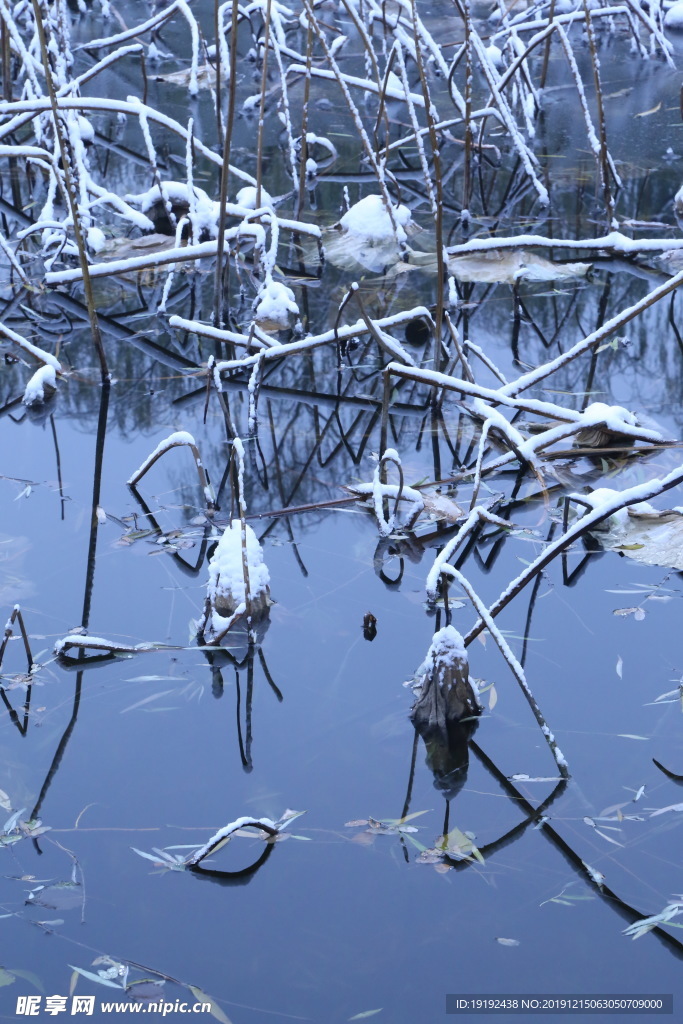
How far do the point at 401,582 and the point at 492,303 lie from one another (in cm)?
224

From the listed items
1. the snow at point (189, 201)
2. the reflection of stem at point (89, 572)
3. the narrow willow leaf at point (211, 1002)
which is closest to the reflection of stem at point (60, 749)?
the reflection of stem at point (89, 572)

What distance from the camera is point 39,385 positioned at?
3623mm

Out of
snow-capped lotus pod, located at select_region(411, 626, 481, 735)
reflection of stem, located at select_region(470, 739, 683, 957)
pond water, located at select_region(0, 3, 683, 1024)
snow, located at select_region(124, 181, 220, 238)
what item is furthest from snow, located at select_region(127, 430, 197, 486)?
snow, located at select_region(124, 181, 220, 238)

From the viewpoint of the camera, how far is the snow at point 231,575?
236 centimetres

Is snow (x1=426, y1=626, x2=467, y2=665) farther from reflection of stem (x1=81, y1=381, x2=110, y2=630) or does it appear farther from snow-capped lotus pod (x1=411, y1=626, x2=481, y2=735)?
reflection of stem (x1=81, y1=381, x2=110, y2=630)

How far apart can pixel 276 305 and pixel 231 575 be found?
1.87 metres

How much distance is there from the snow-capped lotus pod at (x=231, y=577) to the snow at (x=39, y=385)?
1525 millimetres

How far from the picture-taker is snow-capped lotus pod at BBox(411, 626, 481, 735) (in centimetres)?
201

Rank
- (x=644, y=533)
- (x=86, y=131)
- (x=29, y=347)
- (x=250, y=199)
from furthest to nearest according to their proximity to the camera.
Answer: (x=86, y=131) → (x=250, y=199) → (x=29, y=347) → (x=644, y=533)

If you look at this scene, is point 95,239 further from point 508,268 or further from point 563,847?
point 563,847

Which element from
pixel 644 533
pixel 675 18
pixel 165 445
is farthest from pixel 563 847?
pixel 675 18

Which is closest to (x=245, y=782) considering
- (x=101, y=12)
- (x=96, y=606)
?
(x=96, y=606)

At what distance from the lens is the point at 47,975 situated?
5.32 ft

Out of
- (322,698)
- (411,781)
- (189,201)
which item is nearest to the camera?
(411,781)
